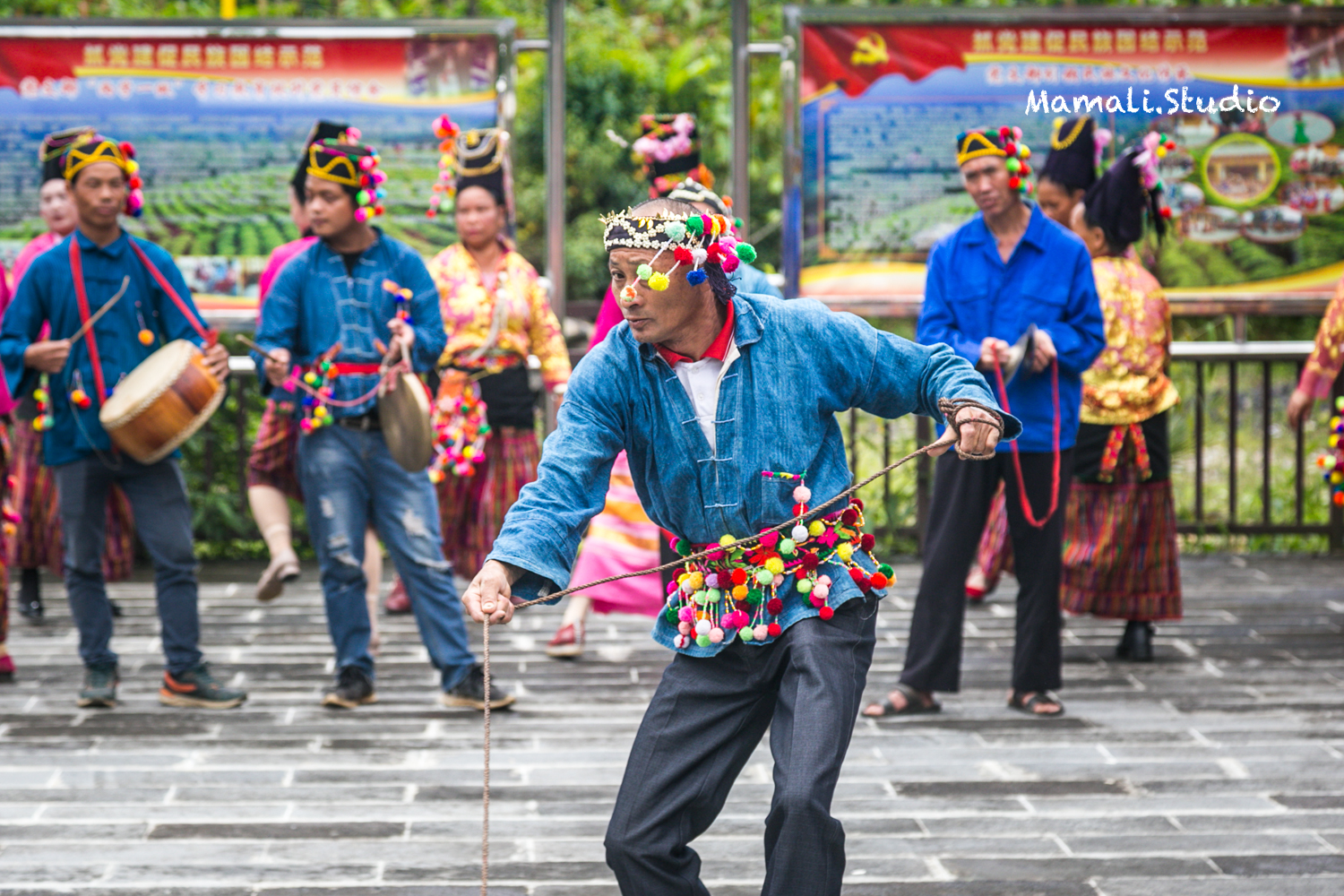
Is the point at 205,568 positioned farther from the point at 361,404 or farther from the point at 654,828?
the point at 654,828

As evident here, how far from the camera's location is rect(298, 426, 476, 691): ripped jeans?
210 inches

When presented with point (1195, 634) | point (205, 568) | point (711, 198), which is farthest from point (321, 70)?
point (1195, 634)

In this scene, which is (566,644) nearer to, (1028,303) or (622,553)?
(622,553)

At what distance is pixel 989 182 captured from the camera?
505 cm

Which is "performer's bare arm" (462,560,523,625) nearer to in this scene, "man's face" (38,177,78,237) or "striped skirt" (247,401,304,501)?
"striped skirt" (247,401,304,501)

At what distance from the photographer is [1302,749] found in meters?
4.82

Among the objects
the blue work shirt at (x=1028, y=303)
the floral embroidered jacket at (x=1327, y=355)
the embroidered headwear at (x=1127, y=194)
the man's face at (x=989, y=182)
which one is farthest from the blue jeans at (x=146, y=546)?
the floral embroidered jacket at (x=1327, y=355)

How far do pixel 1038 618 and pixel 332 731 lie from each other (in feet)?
7.81

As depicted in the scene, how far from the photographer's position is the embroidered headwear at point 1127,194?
5905mm

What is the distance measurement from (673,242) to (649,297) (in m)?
0.12

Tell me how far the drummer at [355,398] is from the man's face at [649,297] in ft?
7.94

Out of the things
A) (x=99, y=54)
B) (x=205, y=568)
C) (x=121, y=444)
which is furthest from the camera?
(x=205, y=568)

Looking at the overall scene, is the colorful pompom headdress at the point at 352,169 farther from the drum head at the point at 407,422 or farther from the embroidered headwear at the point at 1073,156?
the embroidered headwear at the point at 1073,156

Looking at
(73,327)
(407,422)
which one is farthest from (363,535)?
(73,327)
